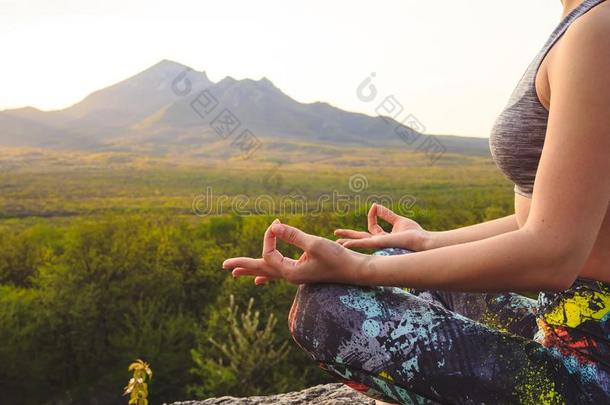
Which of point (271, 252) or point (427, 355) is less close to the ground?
point (271, 252)

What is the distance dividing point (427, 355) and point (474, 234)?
0.89 m

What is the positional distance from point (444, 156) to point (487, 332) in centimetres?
17810

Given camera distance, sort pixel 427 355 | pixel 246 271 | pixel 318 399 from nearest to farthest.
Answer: pixel 427 355
pixel 246 271
pixel 318 399

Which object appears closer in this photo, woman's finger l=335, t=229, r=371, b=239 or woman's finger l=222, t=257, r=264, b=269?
woman's finger l=222, t=257, r=264, b=269

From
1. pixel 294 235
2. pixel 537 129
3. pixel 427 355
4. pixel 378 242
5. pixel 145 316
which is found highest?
pixel 537 129

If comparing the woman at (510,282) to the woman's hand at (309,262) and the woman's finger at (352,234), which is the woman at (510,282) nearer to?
the woman's hand at (309,262)

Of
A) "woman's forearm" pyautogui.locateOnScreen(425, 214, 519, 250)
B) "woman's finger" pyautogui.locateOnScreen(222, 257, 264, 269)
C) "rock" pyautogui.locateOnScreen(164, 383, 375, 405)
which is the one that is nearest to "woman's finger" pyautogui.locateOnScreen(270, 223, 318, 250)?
"woman's finger" pyautogui.locateOnScreen(222, 257, 264, 269)

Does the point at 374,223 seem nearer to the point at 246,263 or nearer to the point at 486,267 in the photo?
the point at 246,263

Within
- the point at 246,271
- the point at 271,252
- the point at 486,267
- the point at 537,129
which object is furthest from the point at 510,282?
the point at 246,271

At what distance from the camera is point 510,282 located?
1697mm

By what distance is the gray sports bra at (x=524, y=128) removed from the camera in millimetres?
1759

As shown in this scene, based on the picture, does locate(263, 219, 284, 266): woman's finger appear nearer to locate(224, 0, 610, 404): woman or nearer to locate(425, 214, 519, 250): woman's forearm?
locate(224, 0, 610, 404): woman

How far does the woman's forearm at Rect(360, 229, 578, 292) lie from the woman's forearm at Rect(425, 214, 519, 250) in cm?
75

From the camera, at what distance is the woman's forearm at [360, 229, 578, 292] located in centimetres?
164
